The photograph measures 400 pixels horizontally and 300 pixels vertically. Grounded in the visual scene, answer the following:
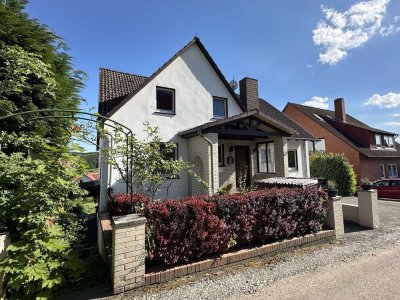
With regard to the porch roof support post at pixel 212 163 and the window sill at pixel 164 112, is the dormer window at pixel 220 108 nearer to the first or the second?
the window sill at pixel 164 112

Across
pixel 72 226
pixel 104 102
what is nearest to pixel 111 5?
pixel 104 102

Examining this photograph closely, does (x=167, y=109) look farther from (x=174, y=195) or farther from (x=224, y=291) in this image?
(x=224, y=291)

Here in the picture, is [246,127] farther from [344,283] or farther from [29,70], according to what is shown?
[29,70]

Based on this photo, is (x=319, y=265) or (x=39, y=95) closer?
(x=319, y=265)

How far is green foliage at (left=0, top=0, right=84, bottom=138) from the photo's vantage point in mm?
4914

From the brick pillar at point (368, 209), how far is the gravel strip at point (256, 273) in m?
1.29

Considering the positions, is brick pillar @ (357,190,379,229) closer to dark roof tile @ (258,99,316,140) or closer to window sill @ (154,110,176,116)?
dark roof tile @ (258,99,316,140)

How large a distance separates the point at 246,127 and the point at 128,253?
7637mm

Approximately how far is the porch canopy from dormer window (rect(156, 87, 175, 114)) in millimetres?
1369

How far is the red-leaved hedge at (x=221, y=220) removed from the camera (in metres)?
4.56

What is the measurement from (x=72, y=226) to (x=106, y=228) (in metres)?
1.42

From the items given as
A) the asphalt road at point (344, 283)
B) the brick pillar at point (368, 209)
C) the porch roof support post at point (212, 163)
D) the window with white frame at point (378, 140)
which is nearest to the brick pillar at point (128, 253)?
the asphalt road at point (344, 283)

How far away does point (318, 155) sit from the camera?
19.8 meters

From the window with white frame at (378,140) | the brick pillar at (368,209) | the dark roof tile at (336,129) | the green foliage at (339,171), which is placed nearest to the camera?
the brick pillar at (368,209)
